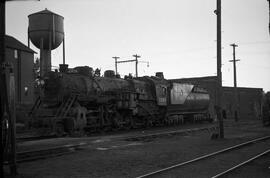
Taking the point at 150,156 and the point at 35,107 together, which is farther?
the point at 35,107

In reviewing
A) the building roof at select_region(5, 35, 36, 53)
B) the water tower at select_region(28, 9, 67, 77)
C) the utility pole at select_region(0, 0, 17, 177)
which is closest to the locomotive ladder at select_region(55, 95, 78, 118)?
the utility pole at select_region(0, 0, 17, 177)

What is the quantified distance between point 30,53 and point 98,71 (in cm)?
2361

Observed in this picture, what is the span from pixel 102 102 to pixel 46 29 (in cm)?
1461

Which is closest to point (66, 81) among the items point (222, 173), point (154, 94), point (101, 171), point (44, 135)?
point (44, 135)

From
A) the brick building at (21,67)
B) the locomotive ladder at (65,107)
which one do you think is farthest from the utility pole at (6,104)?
the brick building at (21,67)

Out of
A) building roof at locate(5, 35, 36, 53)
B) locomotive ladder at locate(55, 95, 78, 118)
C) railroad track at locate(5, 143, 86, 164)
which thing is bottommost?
railroad track at locate(5, 143, 86, 164)

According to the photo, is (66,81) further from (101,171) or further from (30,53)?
(30,53)

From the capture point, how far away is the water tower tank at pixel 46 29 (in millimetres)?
32062

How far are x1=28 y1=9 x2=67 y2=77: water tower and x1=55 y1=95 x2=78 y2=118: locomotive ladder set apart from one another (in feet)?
46.0

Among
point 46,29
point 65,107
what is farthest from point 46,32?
point 65,107

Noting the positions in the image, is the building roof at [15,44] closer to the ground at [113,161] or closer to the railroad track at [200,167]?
the ground at [113,161]

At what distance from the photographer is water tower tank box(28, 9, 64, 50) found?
3206 cm

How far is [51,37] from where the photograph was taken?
32.0 meters

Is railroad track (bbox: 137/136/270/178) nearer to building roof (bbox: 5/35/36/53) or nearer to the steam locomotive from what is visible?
the steam locomotive
